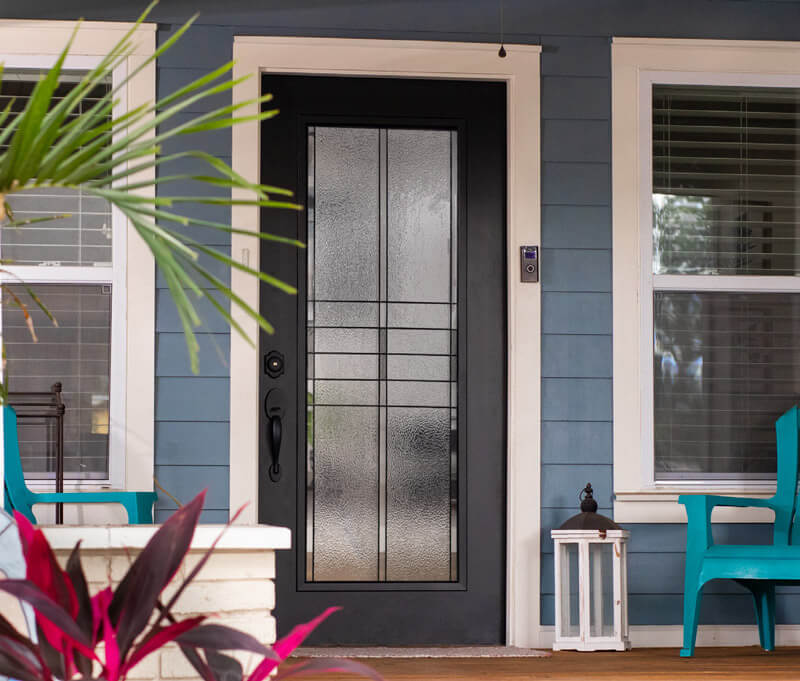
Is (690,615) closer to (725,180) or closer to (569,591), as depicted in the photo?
(569,591)

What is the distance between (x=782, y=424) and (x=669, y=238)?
840 mm

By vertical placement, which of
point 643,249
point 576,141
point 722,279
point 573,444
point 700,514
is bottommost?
Answer: point 700,514

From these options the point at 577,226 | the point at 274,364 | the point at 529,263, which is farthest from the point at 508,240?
the point at 274,364

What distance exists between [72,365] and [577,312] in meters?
1.93

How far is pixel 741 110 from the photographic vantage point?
4266 millimetres

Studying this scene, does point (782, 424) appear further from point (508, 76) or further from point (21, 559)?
point (21, 559)

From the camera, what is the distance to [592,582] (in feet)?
12.7

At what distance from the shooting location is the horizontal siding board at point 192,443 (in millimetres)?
3986

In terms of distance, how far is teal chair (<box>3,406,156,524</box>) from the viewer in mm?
3494

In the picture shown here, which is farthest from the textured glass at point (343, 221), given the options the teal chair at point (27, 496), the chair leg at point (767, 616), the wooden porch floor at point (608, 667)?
the chair leg at point (767, 616)

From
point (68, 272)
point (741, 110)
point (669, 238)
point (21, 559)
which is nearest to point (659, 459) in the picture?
point (669, 238)

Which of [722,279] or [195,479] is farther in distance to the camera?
[722,279]

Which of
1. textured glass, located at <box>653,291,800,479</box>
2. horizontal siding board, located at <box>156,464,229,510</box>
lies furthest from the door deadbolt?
textured glass, located at <box>653,291,800,479</box>

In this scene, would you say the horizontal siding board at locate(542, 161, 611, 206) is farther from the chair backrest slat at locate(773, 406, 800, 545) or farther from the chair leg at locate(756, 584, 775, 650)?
the chair leg at locate(756, 584, 775, 650)
